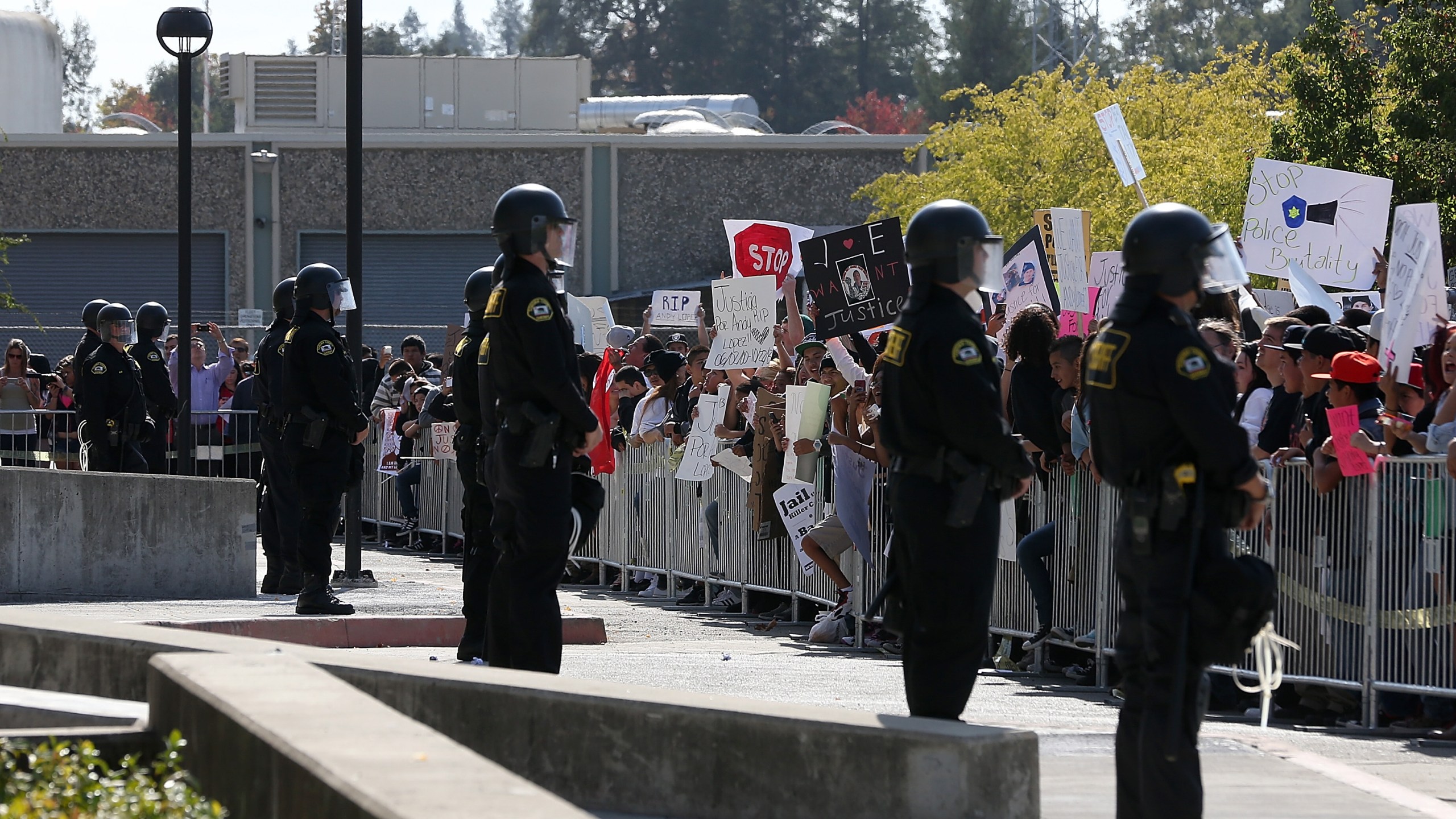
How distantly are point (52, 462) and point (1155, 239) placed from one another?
14.2 meters

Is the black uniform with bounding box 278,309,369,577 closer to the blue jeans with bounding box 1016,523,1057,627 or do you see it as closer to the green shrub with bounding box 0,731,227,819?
the blue jeans with bounding box 1016,523,1057,627

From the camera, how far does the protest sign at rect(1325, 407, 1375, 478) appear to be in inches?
336

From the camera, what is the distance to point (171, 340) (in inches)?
984

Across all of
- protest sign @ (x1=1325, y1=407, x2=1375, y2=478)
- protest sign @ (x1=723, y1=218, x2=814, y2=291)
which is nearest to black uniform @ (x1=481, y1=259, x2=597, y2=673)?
protest sign @ (x1=1325, y1=407, x2=1375, y2=478)

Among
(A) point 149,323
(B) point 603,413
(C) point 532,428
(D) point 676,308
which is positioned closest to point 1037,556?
(C) point 532,428

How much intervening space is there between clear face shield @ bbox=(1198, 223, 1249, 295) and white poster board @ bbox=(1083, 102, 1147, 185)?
8.39 m

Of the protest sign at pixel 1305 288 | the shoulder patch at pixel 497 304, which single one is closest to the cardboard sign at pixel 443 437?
the protest sign at pixel 1305 288

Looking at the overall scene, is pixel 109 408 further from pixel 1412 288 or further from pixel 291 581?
pixel 1412 288

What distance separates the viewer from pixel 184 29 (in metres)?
18.2

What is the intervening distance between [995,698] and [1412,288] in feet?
8.74

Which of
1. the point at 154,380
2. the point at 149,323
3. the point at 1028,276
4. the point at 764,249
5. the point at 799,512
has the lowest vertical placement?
the point at 799,512

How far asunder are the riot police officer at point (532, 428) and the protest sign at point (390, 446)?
12377 mm

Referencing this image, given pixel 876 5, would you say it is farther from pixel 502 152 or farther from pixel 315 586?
pixel 315 586

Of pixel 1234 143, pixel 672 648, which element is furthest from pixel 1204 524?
pixel 1234 143
